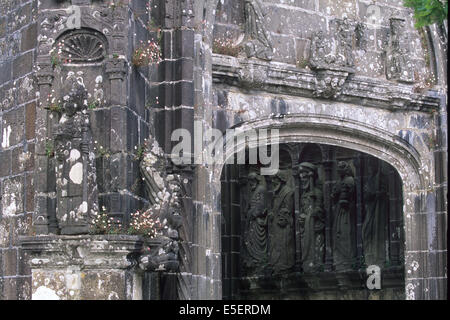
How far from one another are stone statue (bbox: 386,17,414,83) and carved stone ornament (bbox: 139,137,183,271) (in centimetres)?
343

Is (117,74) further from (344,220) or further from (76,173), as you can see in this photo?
(344,220)

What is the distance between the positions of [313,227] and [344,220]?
532 mm

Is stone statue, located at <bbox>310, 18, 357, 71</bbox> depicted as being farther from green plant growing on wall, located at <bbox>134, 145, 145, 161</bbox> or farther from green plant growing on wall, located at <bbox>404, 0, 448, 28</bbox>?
green plant growing on wall, located at <bbox>404, 0, 448, 28</bbox>

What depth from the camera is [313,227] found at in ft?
52.0

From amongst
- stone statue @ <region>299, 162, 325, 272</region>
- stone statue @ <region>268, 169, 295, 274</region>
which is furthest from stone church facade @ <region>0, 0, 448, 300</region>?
stone statue @ <region>268, 169, 295, 274</region>

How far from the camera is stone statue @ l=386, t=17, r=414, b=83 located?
12508 mm

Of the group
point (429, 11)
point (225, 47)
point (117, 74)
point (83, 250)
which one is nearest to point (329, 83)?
point (225, 47)

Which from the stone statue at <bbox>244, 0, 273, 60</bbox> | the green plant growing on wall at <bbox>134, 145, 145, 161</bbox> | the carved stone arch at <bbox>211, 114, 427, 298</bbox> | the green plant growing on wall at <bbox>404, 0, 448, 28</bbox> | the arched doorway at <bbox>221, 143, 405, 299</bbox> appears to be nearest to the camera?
the green plant growing on wall at <bbox>404, 0, 448, 28</bbox>

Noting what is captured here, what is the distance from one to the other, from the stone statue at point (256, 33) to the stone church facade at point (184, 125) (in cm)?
1

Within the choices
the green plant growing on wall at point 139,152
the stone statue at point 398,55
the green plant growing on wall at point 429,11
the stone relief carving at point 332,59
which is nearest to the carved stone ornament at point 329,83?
the stone relief carving at point 332,59

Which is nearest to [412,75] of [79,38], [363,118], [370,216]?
[363,118]

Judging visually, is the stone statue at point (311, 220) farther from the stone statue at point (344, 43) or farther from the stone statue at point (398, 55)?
the stone statue at point (344, 43)

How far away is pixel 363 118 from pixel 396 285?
3276mm
